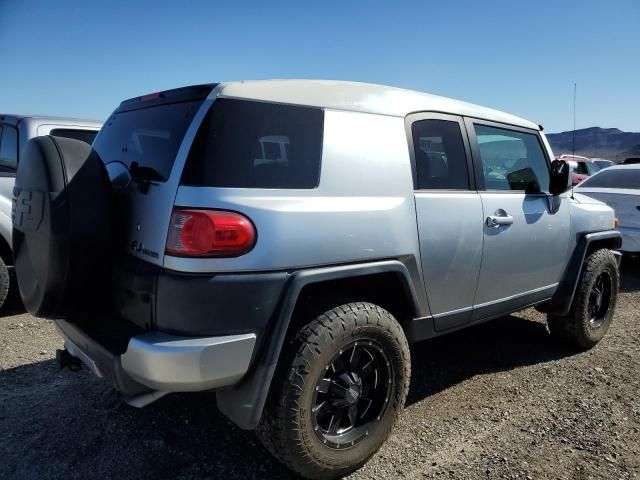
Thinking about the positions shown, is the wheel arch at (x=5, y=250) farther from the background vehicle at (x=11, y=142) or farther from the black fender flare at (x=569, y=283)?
the black fender flare at (x=569, y=283)

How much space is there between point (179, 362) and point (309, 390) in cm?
61

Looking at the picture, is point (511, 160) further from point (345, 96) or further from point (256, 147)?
point (256, 147)

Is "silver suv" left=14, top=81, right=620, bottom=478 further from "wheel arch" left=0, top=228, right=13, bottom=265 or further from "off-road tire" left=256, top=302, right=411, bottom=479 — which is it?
"wheel arch" left=0, top=228, right=13, bottom=265

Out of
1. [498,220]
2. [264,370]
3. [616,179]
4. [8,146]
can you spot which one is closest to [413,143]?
[498,220]

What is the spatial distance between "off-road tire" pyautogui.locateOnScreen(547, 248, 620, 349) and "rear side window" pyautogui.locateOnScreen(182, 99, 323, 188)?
2.75 metres

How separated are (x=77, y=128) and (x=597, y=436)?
511cm

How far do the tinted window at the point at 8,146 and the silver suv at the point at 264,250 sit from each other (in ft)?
7.55

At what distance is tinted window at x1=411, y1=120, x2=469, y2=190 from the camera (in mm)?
2723

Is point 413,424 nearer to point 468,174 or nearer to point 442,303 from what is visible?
point 442,303

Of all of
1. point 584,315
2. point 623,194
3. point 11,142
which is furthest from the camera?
point 623,194

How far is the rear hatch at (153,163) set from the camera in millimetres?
2021

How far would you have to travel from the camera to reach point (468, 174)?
3.01 m

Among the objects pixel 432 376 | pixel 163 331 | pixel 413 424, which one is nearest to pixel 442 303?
A: pixel 413 424

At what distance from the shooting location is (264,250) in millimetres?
1985
